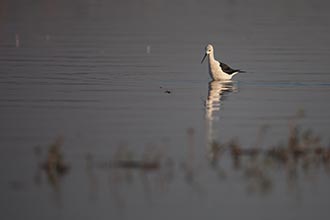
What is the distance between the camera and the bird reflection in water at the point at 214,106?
34.7 feet

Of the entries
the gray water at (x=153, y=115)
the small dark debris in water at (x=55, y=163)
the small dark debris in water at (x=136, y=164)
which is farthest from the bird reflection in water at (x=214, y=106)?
the small dark debris in water at (x=55, y=163)

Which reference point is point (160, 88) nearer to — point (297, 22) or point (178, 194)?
point (178, 194)

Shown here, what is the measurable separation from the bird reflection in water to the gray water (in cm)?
5

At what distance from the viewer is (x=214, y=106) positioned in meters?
14.7

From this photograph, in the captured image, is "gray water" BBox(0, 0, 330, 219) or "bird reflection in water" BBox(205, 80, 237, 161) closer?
"gray water" BBox(0, 0, 330, 219)

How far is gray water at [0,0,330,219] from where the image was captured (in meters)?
8.86

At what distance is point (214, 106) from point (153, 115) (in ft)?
4.97

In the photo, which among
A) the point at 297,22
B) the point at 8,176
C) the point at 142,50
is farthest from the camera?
the point at 297,22

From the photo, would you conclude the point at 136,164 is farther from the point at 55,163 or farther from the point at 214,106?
the point at 214,106

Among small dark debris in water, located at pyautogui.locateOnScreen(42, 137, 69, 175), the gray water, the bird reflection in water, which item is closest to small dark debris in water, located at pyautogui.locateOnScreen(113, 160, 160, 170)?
the gray water

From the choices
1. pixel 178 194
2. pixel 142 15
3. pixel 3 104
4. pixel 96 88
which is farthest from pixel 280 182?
pixel 142 15

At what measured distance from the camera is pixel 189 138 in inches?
448

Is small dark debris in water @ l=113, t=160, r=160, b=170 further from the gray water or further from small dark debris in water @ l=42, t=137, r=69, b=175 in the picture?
small dark debris in water @ l=42, t=137, r=69, b=175

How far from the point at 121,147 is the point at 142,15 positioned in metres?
26.6
